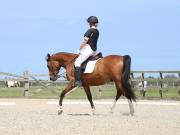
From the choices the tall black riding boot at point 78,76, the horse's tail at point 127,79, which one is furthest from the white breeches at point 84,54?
the horse's tail at point 127,79

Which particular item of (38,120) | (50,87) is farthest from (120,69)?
(50,87)

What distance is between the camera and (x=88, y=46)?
14.0 metres

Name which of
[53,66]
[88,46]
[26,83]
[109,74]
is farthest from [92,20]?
Answer: [26,83]

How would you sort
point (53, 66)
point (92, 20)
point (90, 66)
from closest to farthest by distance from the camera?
point (92, 20) → point (90, 66) → point (53, 66)

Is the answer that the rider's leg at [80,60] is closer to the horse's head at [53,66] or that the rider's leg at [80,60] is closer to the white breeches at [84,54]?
the white breeches at [84,54]

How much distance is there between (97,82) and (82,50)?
0.90 m

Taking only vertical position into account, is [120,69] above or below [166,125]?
above

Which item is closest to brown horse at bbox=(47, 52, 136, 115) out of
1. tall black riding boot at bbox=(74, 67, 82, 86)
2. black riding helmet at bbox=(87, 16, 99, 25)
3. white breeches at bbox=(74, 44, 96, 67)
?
tall black riding boot at bbox=(74, 67, 82, 86)

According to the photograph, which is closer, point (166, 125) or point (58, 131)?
point (58, 131)

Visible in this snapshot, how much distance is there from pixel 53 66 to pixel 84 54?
63.5 inches

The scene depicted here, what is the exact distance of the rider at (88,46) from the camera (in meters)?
13.8

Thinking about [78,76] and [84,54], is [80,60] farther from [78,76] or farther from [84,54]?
[78,76]

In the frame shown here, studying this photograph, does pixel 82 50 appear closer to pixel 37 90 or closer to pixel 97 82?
pixel 97 82

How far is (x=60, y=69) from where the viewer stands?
15.4 m
